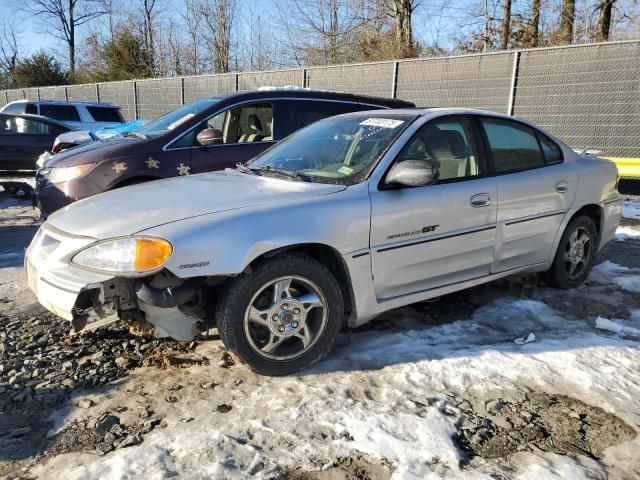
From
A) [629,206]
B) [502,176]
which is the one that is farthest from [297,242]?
[629,206]

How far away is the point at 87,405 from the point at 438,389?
191 centimetres

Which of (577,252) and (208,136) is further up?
(208,136)

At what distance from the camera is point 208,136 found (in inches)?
238

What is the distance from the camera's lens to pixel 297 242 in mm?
A: 3121

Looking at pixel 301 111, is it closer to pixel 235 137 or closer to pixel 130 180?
pixel 235 137

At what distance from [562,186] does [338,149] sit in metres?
2.00

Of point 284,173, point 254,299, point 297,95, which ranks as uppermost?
point 297,95

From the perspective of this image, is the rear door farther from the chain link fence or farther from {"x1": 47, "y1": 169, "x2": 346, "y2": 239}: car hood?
the chain link fence

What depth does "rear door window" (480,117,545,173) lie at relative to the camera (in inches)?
167

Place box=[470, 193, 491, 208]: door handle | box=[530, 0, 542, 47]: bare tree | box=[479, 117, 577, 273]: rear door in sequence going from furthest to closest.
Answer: box=[530, 0, 542, 47]: bare tree
box=[479, 117, 577, 273]: rear door
box=[470, 193, 491, 208]: door handle

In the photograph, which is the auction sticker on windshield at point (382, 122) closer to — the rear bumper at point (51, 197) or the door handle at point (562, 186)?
the door handle at point (562, 186)

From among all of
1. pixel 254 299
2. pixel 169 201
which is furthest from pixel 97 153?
pixel 254 299

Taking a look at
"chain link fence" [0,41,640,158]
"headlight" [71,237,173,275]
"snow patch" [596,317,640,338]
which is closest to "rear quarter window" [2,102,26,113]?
"chain link fence" [0,41,640,158]

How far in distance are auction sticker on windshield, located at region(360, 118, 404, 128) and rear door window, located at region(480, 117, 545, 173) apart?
779 mm
